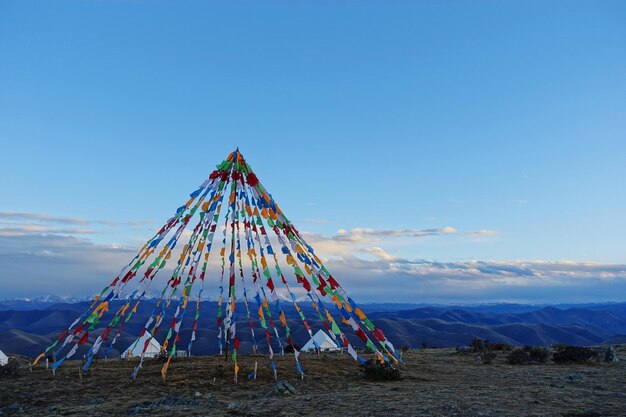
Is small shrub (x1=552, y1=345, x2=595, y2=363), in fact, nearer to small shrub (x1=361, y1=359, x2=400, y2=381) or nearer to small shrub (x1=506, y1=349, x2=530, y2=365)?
small shrub (x1=506, y1=349, x2=530, y2=365)

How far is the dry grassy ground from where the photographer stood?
42.1 ft

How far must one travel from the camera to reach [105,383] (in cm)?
1734

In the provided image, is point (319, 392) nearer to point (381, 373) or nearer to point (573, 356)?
point (381, 373)

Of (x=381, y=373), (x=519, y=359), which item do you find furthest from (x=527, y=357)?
(x=381, y=373)

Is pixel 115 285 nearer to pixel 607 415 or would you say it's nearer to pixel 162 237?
pixel 162 237

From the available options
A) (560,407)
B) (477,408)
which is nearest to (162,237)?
(477,408)

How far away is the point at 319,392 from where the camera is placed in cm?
1591

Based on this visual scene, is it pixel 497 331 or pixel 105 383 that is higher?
pixel 105 383

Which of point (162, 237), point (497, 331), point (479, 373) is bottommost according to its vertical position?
point (497, 331)

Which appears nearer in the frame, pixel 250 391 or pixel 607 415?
pixel 607 415

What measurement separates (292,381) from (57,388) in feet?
27.6

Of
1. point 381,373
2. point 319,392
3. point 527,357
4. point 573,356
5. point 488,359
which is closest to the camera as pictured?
point 319,392

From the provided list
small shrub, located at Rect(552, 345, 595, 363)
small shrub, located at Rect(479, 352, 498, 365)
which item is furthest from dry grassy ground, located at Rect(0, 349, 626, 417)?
small shrub, located at Rect(479, 352, 498, 365)

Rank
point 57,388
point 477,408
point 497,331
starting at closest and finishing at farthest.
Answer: point 477,408
point 57,388
point 497,331
